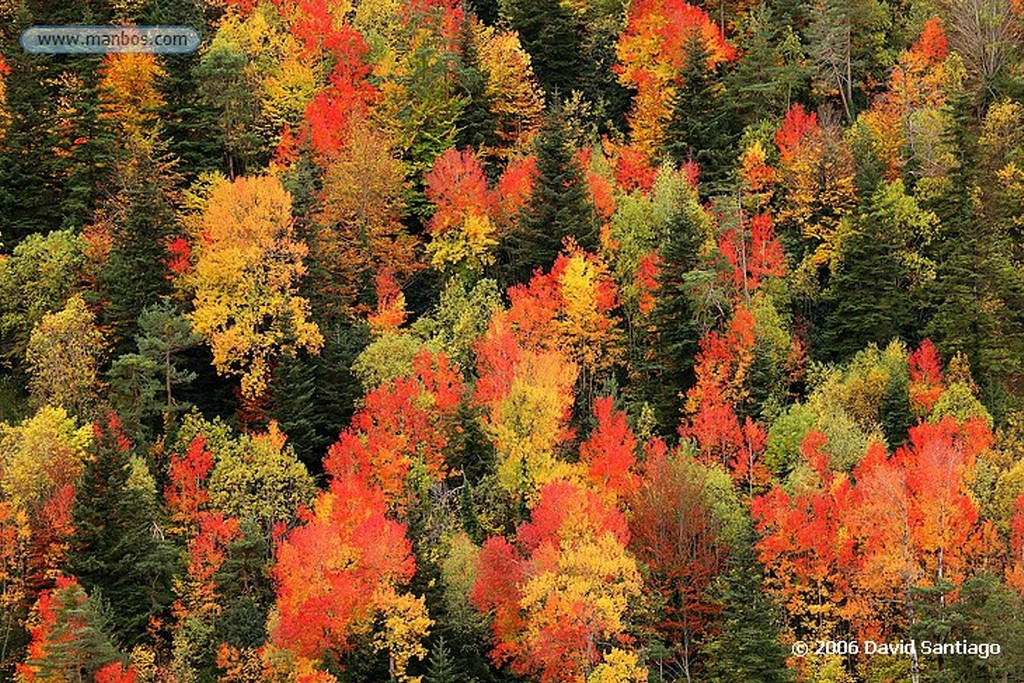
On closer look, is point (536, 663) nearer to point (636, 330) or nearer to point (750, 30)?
point (636, 330)

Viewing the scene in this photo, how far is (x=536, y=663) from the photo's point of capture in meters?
67.2

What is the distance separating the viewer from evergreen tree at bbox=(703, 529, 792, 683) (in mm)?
64625

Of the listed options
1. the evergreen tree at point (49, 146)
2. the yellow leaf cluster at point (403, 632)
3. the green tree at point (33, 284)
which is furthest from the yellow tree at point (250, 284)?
the yellow leaf cluster at point (403, 632)

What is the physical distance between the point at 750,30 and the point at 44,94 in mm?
39244

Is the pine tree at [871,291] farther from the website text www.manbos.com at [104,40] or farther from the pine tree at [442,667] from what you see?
the website text www.manbos.com at [104,40]

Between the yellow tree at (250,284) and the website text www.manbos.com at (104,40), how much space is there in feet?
42.9

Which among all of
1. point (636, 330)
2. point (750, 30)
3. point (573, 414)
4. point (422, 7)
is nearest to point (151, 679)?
point (573, 414)

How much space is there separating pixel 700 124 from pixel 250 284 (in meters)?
26.0

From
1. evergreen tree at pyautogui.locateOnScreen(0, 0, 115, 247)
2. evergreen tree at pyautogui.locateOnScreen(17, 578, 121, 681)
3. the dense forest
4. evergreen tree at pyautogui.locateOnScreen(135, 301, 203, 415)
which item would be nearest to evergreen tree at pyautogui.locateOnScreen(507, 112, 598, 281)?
the dense forest

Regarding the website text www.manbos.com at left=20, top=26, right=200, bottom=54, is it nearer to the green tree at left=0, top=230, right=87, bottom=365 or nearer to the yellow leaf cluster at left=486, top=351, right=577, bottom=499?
the green tree at left=0, top=230, right=87, bottom=365

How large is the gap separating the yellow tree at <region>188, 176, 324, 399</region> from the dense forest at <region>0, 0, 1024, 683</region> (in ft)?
0.69

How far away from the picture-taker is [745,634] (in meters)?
64.9

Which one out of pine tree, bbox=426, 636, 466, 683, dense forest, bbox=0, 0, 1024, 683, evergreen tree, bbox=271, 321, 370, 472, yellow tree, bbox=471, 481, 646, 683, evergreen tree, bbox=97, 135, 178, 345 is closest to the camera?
pine tree, bbox=426, 636, 466, 683

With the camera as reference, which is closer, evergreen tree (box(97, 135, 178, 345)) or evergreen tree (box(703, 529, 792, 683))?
evergreen tree (box(703, 529, 792, 683))
